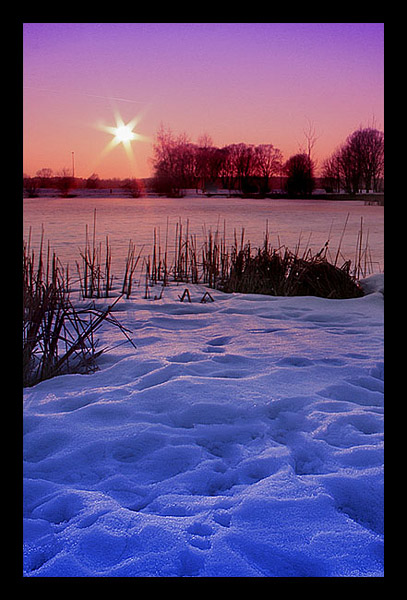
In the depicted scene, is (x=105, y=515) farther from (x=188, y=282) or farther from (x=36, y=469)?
(x=188, y=282)

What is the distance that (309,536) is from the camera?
105 centimetres

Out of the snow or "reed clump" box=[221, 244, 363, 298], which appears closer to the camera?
the snow

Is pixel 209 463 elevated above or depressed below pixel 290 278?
below

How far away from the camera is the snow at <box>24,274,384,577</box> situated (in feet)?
3.26

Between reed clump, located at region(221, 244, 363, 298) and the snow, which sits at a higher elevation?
reed clump, located at region(221, 244, 363, 298)

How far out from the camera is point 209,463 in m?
1.38

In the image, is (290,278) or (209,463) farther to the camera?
(290,278)

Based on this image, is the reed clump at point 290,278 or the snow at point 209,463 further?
the reed clump at point 290,278

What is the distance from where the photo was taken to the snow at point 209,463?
99cm

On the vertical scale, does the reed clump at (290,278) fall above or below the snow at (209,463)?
above
